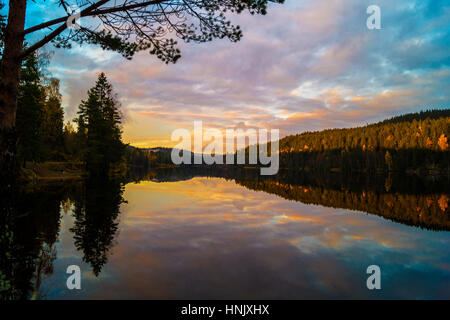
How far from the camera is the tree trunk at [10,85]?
16.6 ft

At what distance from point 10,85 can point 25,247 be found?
561cm

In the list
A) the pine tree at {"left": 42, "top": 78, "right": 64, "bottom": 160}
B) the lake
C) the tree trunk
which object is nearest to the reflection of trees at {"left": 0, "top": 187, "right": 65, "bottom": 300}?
the lake

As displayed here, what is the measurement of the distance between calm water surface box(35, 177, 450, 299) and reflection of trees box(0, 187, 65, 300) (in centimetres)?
26

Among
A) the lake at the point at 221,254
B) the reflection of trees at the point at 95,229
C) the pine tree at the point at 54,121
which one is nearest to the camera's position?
the lake at the point at 221,254

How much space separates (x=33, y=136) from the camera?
106 ft

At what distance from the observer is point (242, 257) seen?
8.30m

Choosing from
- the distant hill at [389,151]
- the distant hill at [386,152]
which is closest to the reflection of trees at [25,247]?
the distant hill at [386,152]

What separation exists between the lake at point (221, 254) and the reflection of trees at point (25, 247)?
33mm

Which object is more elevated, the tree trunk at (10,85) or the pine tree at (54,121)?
the pine tree at (54,121)

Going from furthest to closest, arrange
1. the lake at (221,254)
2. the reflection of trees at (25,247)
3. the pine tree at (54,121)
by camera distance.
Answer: the pine tree at (54,121) < the lake at (221,254) < the reflection of trees at (25,247)

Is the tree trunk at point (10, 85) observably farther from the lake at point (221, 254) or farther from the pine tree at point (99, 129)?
the pine tree at point (99, 129)

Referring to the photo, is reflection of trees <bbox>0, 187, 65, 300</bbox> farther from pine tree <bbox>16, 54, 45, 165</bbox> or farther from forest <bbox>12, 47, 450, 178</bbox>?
pine tree <bbox>16, 54, 45, 165</bbox>
